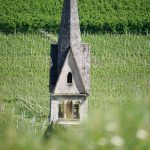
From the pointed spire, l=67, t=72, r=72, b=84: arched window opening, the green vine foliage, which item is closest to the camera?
l=67, t=72, r=72, b=84: arched window opening

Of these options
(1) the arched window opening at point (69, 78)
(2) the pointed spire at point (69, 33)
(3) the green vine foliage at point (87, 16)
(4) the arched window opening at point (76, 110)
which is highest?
(3) the green vine foliage at point (87, 16)

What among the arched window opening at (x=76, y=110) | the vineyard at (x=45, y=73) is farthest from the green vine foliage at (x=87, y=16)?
the arched window opening at (x=76, y=110)

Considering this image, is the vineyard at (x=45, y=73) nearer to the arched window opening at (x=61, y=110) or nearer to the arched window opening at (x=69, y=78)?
the arched window opening at (x=61, y=110)

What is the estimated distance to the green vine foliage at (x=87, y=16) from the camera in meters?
65.6

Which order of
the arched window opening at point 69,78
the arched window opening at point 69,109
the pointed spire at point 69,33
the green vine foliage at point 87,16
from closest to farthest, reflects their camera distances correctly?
the arched window opening at point 69,109 → the arched window opening at point 69,78 → the pointed spire at point 69,33 → the green vine foliage at point 87,16

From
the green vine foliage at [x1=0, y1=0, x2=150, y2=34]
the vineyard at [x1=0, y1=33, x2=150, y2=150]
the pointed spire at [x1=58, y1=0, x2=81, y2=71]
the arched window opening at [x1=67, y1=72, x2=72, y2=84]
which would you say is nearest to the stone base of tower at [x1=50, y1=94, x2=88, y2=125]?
the arched window opening at [x1=67, y1=72, x2=72, y2=84]

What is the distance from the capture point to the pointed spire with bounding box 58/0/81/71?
33.1 meters

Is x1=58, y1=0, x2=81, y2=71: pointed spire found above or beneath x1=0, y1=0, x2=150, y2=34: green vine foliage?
beneath

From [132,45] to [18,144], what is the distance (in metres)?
55.3

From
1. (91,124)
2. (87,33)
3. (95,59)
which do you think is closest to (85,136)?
(91,124)

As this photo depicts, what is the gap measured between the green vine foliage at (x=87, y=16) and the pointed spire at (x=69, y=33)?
31013 millimetres

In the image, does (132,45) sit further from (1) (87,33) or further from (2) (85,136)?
(2) (85,136)

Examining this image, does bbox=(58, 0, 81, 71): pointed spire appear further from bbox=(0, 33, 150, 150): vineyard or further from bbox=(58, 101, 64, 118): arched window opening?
bbox=(0, 33, 150, 150): vineyard

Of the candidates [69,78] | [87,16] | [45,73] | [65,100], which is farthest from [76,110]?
[87,16]
